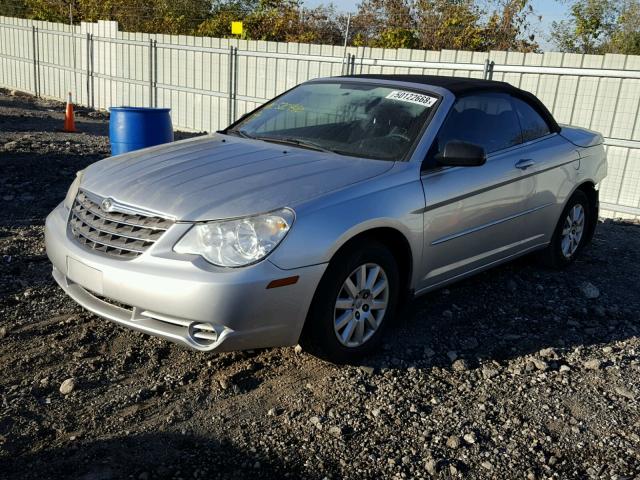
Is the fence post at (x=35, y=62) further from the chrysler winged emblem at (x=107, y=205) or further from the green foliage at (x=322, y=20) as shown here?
the chrysler winged emblem at (x=107, y=205)

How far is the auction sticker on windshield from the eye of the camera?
4500 mm

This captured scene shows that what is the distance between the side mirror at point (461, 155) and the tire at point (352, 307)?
0.76 meters

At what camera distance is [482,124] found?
189 inches

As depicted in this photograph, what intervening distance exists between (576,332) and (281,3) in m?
22.5

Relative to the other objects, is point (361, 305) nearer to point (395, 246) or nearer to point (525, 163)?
point (395, 246)

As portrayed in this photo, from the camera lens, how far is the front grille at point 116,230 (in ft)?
11.1

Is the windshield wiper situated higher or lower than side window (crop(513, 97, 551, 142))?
lower

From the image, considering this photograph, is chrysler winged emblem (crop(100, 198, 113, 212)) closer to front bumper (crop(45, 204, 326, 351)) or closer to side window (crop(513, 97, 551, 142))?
front bumper (crop(45, 204, 326, 351))

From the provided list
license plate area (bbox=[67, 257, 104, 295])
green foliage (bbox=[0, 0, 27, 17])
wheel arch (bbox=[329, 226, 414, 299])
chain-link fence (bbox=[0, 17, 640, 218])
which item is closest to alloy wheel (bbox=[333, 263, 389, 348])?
wheel arch (bbox=[329, 226, 414, 299])

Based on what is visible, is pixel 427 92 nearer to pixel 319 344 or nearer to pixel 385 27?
pixel 319 344

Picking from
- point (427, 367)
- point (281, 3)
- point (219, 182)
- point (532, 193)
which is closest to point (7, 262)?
point (219, 182)

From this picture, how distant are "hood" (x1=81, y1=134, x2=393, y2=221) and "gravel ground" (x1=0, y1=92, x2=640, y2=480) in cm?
95

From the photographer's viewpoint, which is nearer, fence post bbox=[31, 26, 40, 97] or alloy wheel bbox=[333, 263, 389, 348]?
alloy wheel bbox=[333, 263, 389, 348]

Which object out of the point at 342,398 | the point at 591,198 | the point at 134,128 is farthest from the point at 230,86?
the point at 342,398
